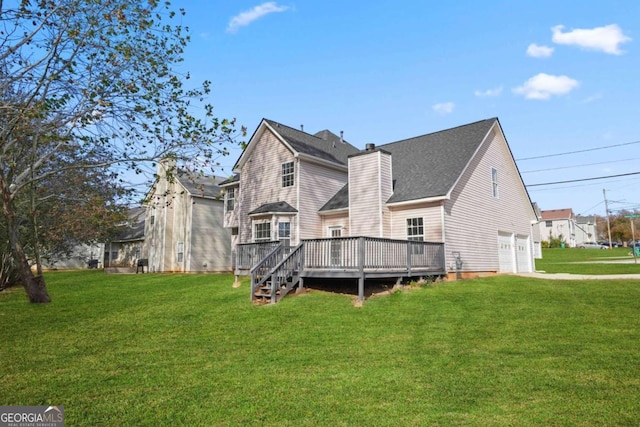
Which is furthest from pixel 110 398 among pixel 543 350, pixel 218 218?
pixel 218 218

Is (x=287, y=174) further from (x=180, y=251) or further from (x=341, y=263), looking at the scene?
(x=180, y=251)

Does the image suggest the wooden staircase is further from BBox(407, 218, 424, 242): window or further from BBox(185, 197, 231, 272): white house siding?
BBox(185, 197, 231, 272): white house siding

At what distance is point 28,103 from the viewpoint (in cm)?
1176

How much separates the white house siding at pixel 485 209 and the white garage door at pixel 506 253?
39 cm

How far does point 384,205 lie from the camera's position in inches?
720

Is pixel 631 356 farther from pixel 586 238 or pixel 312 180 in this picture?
pixel 586 238

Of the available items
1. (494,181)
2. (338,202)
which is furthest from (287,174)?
(494,181)

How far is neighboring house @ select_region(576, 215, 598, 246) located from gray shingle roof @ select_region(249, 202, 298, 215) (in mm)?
98354

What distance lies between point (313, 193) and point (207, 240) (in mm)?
12941

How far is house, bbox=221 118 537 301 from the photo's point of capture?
14.6 m

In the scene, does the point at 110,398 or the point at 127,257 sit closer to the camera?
the point at 110,398

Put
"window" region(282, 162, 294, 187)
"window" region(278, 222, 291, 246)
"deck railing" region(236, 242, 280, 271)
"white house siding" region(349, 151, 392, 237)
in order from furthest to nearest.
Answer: "window" region(282, 162, 294, 187) → "window" region(278, 222, 291, 246) → "white house siding" region(349, 151, 392, 237) → "deck railing" region(236, 242, 280, 271)

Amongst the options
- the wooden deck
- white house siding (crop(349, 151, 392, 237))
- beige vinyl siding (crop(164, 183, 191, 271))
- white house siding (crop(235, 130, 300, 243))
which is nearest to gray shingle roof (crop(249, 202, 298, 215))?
white house siding (crop(235, 130, 300, 243))

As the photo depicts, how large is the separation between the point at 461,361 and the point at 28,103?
43.5 feet
